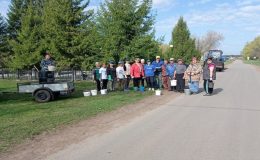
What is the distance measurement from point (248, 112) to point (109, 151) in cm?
663

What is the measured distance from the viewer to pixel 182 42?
160 feet

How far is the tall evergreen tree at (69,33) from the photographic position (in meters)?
34.6

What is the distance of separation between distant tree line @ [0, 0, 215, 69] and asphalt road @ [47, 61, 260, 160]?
41.0 feet

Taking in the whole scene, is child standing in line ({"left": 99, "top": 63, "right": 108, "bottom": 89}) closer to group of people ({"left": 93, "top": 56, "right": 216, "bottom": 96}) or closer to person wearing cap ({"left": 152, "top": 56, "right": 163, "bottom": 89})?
group of people ({"left": 93, "top": 56, "right": 216, "bottom": 96})

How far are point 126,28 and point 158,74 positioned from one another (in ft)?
14.4

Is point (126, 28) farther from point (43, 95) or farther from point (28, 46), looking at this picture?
point (28, 46)

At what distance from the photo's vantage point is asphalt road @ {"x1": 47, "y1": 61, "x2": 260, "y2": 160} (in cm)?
720

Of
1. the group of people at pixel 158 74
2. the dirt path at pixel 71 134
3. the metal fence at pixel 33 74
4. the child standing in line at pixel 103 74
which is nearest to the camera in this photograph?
the dirt path at pixel 71 134

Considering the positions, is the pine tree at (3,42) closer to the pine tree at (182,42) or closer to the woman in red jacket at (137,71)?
the pine tree at (182,42)

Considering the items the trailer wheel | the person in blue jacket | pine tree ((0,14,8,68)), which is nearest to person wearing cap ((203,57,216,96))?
the person in blue jacket

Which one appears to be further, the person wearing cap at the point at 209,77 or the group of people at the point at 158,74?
the group of people at the point at 158,74

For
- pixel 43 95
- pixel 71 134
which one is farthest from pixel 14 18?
pixel 71 134

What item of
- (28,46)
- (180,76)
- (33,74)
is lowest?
(33,74)

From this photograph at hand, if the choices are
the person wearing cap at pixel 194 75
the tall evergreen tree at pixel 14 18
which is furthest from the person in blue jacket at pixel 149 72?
the tall evergreen tree at pixel 14 18
